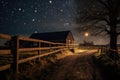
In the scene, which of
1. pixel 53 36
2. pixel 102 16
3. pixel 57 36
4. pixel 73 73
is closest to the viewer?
pixel 73 73

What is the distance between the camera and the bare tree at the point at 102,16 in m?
16.2

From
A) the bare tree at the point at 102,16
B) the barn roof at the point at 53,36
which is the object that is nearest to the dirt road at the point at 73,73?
the bare tree at the point at 102,16

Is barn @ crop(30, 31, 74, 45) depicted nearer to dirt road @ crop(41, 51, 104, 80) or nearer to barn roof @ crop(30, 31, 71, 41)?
barn roof @ crop(30, 31, 71, 41)

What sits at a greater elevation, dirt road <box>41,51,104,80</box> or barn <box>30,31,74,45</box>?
barn <box>30,31,74,45</box>

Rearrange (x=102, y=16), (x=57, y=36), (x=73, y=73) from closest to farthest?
1. (x=73, y=73)
2. (x=102, y=16)
3. (x=57, y=36)

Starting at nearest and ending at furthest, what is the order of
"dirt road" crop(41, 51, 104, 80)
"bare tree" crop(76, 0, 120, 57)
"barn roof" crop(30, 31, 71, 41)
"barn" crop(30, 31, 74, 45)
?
"dirt road" crop(41, 51, 104, 80) < "bare tree" crop(76, 0, 120, 57) < "barn" crop(30, 31, 74, 45) < "barn roof" crop(30, 31, 71, 41)

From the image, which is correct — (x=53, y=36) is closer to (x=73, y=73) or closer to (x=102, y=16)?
(x=102, y=16)

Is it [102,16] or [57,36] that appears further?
[57,36]

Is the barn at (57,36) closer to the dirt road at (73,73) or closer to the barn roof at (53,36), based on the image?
the barn roof at (53,36)

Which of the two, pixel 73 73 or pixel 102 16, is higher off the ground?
pixel 102 16

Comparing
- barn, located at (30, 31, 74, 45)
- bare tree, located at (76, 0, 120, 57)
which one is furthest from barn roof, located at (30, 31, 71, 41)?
bare tree, located at (76, 0, 120, 57)

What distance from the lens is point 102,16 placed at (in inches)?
669

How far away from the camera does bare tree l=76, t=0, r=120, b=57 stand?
1622cm

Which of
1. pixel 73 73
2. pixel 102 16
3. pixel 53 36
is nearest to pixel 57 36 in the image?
pixel 53 36
